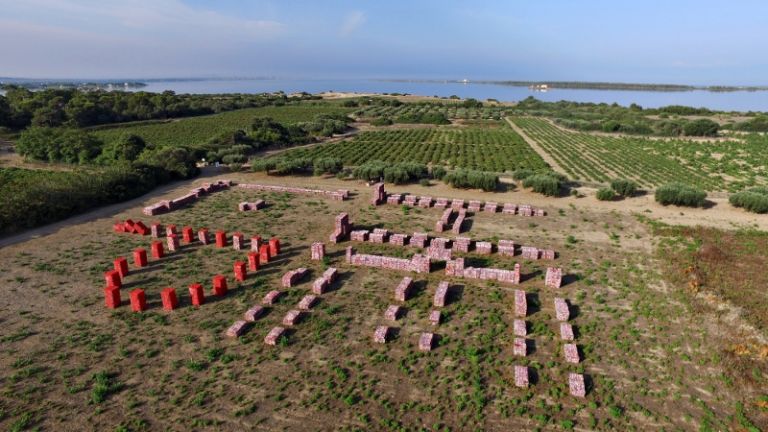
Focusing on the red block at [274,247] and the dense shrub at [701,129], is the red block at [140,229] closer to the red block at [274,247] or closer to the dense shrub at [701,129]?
the red block at [274,247]

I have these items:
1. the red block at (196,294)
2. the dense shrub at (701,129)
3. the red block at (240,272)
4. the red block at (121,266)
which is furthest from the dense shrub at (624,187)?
the dense shrub at (701,129)

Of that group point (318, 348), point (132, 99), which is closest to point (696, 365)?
point (318, 348)

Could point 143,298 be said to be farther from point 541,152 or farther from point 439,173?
point 541,152

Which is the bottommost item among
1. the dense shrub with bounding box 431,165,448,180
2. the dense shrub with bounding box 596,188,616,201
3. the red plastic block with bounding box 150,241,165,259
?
the red plastic block with bounding box 150,241,165,259

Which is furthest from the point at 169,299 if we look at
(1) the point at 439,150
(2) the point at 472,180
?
(1) the point at 439,150

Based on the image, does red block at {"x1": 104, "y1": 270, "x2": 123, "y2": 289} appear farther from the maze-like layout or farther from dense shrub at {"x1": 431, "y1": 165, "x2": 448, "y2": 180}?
dense shrub at {"x1": 431, "y1": 165, "x2": 448, "y2": 180}

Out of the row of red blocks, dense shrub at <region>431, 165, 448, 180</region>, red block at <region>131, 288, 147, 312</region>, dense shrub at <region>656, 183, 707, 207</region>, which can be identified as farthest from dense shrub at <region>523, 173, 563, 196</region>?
red block at <region>131, 288, 147, 312</region>

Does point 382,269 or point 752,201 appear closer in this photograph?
point 382,269
